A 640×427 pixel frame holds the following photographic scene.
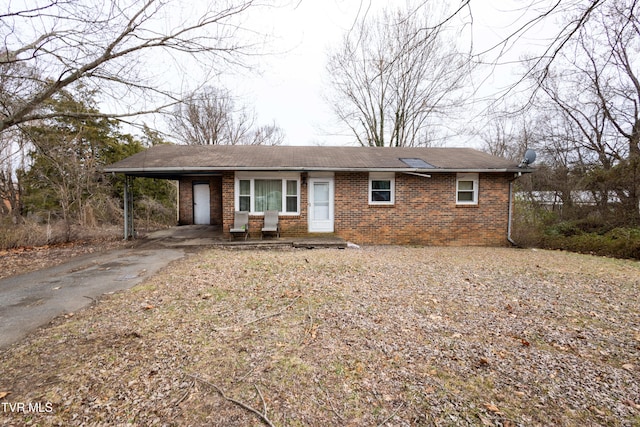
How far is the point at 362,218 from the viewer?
10.6 meters

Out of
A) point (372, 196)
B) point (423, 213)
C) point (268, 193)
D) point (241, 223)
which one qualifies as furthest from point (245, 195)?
point (423, 213)

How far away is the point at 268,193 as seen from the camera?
10.4 metres

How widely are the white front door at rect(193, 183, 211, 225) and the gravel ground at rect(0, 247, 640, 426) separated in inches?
386

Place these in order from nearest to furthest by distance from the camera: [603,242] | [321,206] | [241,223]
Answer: [241,223] < [603,242] < [321,206]

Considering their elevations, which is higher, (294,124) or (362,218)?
(294,124)

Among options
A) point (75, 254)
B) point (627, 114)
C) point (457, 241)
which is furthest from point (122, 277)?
point (627, 114)

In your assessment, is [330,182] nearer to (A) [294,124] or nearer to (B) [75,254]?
(B) [75,254]

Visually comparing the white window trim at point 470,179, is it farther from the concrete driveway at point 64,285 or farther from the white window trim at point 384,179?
the concrete driveway at point 64,285

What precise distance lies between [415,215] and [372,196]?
5.91 feet

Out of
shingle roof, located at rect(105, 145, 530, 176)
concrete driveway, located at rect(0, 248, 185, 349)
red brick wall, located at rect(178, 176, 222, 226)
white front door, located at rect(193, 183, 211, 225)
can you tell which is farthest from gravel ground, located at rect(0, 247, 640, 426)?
white front door, located at rect(193, 183, 211, 225)

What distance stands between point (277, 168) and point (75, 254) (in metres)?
6.30

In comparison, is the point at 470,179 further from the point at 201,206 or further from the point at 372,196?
the point at 201,206

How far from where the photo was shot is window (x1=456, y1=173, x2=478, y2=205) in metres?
10.9

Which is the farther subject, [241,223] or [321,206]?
[321,206]
